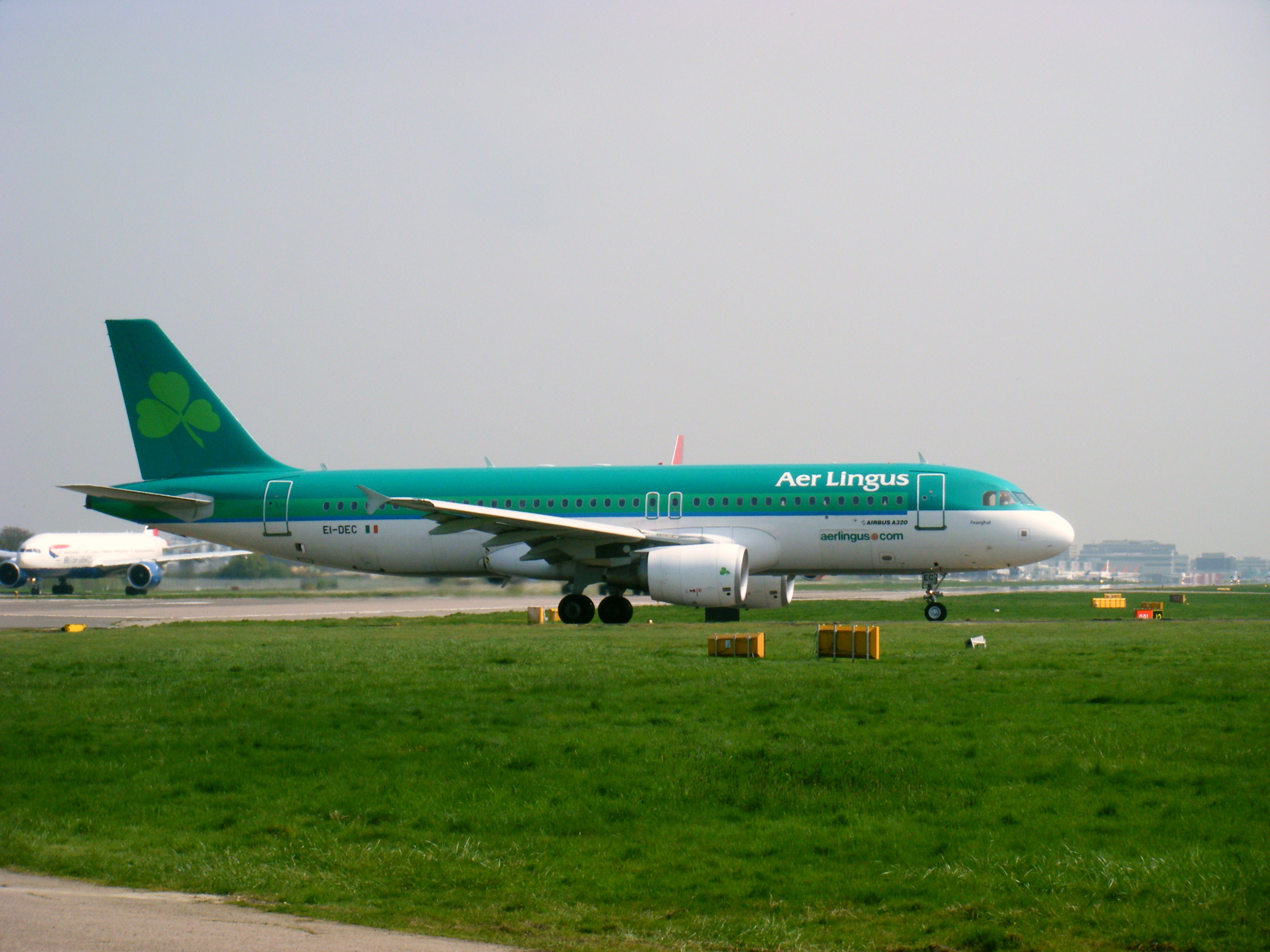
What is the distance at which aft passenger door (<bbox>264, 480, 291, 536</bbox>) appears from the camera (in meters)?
31.5

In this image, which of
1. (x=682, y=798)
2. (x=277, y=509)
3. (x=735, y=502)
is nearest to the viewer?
(x=682, y=798)

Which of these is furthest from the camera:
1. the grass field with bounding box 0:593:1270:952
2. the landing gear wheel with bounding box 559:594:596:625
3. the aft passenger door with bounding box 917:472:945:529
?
the landing gear wheel with bounding box 559:594:596:625

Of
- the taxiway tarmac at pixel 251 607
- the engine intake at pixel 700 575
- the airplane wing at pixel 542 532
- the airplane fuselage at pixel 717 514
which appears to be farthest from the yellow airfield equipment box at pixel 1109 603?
the engine intake at pixel 700 575

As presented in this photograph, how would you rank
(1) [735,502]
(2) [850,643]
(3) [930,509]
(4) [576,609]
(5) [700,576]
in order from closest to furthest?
1. (2) [850,643]
2. (5) [700,576]
3. (3) [930,509]
4. (4) [576,609]
5. (1) [735,502]

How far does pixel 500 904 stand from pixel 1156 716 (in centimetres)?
788

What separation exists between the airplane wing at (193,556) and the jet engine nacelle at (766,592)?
4920 cm

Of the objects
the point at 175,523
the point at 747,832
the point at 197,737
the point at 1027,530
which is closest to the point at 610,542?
the point at 1027,530

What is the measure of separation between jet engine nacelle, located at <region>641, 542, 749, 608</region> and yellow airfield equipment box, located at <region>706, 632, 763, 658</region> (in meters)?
6.18

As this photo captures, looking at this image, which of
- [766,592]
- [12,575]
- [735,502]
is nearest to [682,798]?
[735,502]

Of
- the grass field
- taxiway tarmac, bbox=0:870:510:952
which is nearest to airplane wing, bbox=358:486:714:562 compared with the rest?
the grass field

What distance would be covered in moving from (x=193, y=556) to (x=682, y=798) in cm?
7306

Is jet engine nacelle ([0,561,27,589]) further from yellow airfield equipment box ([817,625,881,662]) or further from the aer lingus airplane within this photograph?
yellow airfield equipment box ([817,625,881,662])

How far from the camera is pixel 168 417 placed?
3238 centimetres

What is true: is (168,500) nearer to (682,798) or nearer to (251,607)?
(251,607)
